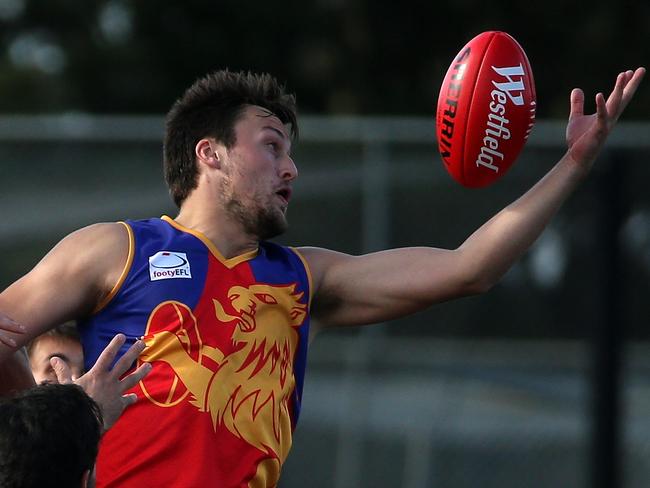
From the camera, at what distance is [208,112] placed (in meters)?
4.30

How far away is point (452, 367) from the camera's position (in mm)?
7281

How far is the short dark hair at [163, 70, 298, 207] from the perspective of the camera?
4.27 meters

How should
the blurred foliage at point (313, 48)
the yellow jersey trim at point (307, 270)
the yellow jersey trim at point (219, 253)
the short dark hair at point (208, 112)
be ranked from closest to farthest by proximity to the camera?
the yellow jersey trim at point (219, 253)
the yellow jersey trim at point (307, 270)
the short dark hair at point (208, 112)
the blurred foliage at point (313, 48)

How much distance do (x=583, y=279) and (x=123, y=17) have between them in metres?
13.7

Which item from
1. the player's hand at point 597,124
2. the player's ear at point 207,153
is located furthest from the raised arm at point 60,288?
the player's hand at point 597,124

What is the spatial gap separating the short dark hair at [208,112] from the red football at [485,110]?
1.91 ft

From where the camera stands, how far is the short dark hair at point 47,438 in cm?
270

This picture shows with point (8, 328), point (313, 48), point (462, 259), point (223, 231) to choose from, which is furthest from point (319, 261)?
point (313, 48)

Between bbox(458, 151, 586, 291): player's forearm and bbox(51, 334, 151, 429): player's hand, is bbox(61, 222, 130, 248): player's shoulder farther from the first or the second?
bbox(458, 151, 586, 291): player's forearm

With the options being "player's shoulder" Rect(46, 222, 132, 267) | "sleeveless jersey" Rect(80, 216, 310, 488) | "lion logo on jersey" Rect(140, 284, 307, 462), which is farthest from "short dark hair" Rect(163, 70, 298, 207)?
"lion logo on jersey" Rect(140, 284, 307, 462)

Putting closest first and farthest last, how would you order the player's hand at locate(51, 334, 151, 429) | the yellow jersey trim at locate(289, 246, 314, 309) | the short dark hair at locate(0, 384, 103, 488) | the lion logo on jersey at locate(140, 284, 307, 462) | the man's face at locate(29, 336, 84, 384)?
Answer: the short dark hair at locate(0, 384, 103, 488), the player's hand at locate(51, 334, 151, 429), the lion logo on jersey at locate(140, 284, 307, 462), the yellow jersey trim at locate(289, 246, 314, 309), the man's face at locate(29, 336, 84, 384)

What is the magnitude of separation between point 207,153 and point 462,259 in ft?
3.06

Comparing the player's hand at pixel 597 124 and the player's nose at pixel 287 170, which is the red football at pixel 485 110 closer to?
the player's hand at pixel 597 124

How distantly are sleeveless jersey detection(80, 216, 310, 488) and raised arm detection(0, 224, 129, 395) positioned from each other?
0.05 metres
